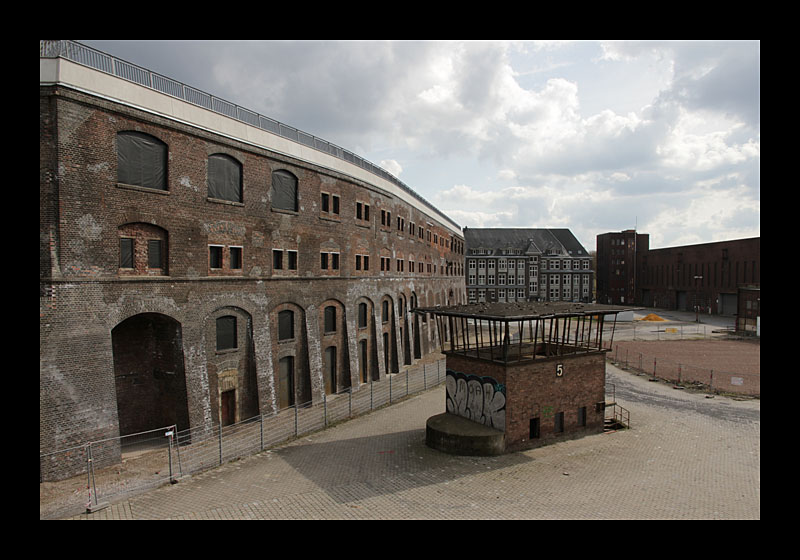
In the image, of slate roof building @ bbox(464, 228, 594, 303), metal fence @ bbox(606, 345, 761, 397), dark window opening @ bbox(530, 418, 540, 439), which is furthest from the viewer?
slate roof building @ bbox(464, 228, 594, 303)

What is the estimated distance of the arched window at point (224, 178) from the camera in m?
22.4

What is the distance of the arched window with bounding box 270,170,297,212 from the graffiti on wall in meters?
12.4

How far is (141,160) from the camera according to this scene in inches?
764

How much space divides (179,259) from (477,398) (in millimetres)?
13667

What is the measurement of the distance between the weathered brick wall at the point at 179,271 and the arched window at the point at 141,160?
0.30 metres

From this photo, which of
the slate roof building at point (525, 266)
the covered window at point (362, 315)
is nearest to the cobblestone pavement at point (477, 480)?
the covered window at point (362, 315)

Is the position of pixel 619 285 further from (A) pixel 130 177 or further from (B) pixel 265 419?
(A) pixel 130 177

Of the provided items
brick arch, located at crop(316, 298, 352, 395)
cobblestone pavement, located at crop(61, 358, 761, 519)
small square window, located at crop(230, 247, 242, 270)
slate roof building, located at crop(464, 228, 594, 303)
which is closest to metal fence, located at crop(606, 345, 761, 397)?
cobblestone pavement, located at crop(61, 358, 761, 519)

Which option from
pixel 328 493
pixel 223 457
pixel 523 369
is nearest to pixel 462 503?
pixel 328 493

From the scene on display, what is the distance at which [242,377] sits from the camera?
23516 mm

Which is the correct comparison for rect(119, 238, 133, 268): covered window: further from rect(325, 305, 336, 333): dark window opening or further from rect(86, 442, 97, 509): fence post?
rect(325, 305, 336, 333): dark window opening

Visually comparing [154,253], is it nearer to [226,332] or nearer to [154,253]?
[154,253]

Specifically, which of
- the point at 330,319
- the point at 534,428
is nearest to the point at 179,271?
the point at 330,319

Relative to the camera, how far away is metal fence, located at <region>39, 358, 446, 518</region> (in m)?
15.3
